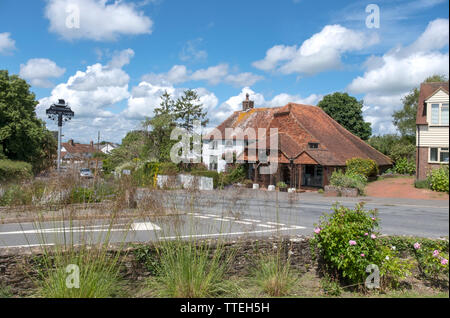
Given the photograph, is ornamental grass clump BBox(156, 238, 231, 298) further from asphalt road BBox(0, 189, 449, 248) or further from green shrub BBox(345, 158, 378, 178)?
green shrub BBox(345, 158, 378, 178)

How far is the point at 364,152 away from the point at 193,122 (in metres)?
17.9

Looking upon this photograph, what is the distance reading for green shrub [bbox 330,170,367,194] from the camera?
25359mm

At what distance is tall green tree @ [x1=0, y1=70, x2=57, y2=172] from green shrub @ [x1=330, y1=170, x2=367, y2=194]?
75.6ft

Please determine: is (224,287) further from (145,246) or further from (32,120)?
(32,120)

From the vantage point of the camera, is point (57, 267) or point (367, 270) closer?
point (57, 267)

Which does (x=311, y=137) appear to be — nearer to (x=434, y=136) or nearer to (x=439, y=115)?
(x=434, y=136)

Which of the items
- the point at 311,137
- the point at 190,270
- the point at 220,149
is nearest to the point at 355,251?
the point at 190,270

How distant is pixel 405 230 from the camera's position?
1222 centimetres

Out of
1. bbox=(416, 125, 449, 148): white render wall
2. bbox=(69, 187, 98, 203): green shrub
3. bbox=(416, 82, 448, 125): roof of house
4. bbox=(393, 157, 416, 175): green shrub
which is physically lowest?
bbox=(69, 187, 98, 203): green shrub

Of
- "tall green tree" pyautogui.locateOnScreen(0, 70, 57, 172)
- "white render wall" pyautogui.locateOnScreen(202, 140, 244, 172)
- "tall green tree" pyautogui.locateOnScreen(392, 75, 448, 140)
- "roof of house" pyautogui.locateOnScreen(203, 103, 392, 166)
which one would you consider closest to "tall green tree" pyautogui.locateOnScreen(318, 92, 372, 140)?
"roof of house" pyautogui.locateOnScreen(203, 103, 392, 166)

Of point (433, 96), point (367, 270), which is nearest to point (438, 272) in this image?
point (367, 270)

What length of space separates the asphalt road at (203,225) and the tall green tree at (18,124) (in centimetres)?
2374

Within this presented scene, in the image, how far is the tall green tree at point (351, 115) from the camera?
45.5 meters
